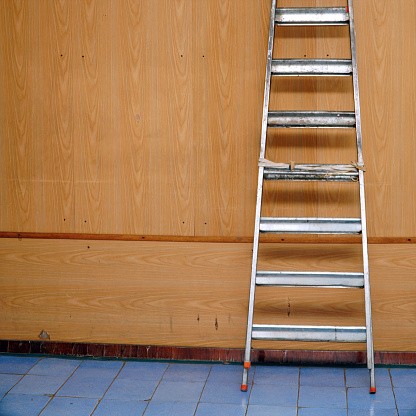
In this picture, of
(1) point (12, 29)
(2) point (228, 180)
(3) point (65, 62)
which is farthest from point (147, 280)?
(1) point (12, 29)

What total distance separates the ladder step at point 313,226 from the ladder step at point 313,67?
73 cm

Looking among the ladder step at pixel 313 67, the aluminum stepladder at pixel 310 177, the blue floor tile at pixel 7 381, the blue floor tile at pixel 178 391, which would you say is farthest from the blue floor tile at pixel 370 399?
the blue floor tile at pixel 7 381

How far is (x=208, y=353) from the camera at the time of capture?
316 cm

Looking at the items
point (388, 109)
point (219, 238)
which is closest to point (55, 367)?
point (219, 238)

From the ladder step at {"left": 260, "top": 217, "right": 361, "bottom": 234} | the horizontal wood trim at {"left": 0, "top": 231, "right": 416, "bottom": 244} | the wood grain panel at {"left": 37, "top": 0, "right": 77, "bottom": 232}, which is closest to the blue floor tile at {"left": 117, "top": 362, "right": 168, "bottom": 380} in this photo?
the horizontal wood trim at {"left": 0, "top": 231, "right": 416, "bottom": 244}

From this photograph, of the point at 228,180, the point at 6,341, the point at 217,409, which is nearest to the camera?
the point at 217,409

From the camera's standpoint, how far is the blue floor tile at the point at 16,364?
310 cm

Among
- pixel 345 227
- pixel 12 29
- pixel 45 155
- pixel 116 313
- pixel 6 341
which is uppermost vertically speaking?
pixel 12 29

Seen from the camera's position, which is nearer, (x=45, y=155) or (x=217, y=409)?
(x=217, y=409)

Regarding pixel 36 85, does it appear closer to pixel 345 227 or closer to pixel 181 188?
pixel 181 188

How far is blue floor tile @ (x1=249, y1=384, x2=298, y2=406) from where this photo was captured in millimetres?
2689

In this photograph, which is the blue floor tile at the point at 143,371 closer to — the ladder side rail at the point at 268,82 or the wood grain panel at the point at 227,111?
the wood grain panel at the point at 227,111

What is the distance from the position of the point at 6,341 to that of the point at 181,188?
1369 millimetres

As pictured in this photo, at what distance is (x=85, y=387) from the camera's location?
2.88 m
